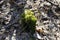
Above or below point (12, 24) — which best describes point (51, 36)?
below

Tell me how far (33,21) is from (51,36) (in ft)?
1.43

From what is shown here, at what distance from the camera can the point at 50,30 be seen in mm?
3041

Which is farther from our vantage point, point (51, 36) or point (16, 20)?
point (16, 20)

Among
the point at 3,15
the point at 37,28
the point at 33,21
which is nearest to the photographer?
the point at 33,21

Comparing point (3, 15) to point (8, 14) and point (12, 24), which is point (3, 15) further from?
point (12, 24)

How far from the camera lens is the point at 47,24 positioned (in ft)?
10.3

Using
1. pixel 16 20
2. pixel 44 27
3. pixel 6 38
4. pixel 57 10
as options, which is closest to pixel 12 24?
pixel 16 20

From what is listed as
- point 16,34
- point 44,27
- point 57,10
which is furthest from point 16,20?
point 57,10

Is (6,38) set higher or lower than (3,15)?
lower

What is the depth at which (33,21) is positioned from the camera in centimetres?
283

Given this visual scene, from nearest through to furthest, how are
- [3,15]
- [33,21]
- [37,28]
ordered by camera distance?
[33,21]
[37,28]
[3,15]

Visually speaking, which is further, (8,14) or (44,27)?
(8,14)

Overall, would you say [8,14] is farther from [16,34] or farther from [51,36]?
[51,36]

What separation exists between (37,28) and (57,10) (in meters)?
0.69
